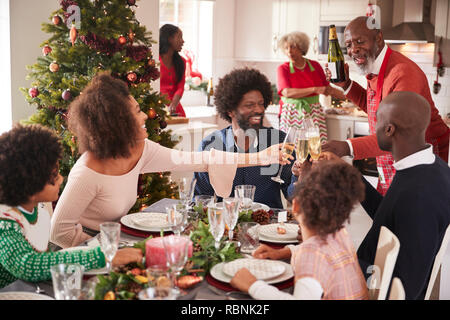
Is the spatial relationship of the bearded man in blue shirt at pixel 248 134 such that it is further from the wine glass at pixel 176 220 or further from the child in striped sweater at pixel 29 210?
the child in striped sweater at pixel 29 210

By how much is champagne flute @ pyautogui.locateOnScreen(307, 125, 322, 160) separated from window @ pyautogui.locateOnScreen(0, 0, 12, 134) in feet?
8.05

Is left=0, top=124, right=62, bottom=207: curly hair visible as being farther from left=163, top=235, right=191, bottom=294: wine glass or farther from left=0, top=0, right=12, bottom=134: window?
left=0, top=0, right=12, bottom=134: window

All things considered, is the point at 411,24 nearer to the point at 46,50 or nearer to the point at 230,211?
the point at 46,50

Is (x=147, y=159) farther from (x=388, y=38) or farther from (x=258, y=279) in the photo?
(x=388, y=38)

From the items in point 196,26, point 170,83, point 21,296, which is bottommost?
point 21,296

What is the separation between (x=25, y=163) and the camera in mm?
1688

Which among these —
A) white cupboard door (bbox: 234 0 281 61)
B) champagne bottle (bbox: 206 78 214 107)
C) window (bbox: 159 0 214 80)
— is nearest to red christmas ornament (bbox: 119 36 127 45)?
window (bbox: 159 0 214 80)

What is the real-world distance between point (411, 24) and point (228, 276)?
4408mm

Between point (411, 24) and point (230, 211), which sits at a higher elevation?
point (411, 24)

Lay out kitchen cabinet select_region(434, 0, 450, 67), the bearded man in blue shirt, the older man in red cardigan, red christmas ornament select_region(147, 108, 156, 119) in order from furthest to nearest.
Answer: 1. kitchen cabinet select_region(434, 0, 450, 67)
2. red christmas ornament select_region(147, 108, 156, 119)
3. the bearded man in blue shirt
4. the older man in red cardigan

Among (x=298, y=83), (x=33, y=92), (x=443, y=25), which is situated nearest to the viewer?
(x=33, y=92)

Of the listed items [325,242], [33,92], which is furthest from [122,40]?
[325,242]

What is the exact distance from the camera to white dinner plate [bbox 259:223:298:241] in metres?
1.93
